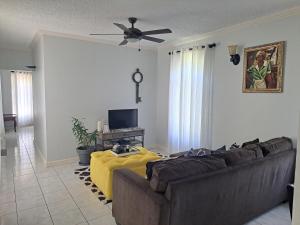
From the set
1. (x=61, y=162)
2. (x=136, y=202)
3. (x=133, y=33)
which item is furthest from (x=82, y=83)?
(x=136, y=202)

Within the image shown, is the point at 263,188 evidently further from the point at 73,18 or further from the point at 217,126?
the point at 73,18

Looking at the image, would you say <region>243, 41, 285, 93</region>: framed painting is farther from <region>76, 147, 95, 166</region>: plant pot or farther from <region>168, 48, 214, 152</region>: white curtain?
<region>76, 147, 95, 166</region>: plant pot

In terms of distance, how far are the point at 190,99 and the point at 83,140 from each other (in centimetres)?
237

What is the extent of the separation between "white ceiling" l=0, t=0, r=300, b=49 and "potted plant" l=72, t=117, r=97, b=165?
6.04ft

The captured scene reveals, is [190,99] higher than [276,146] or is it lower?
higher

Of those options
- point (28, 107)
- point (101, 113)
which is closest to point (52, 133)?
point (101, 113)

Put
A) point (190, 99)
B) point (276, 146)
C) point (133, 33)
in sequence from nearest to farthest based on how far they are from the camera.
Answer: point (276, 146) < point (133, 33) < point (190, 99)

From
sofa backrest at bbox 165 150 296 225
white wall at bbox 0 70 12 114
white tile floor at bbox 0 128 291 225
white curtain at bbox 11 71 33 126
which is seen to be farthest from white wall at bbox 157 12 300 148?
white wall at bbox 0 70 12 114

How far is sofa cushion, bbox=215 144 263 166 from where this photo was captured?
2.31 metres

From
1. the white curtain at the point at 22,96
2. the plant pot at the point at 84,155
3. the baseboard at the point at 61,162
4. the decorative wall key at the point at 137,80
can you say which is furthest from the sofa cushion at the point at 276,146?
the white curtain at the point at 22,96

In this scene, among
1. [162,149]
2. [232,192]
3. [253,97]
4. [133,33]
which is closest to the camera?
[232,192]

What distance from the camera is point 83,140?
4.67 m

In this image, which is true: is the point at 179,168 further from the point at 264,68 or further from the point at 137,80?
the point at 137,80

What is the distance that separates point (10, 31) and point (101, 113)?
240 centimetres
